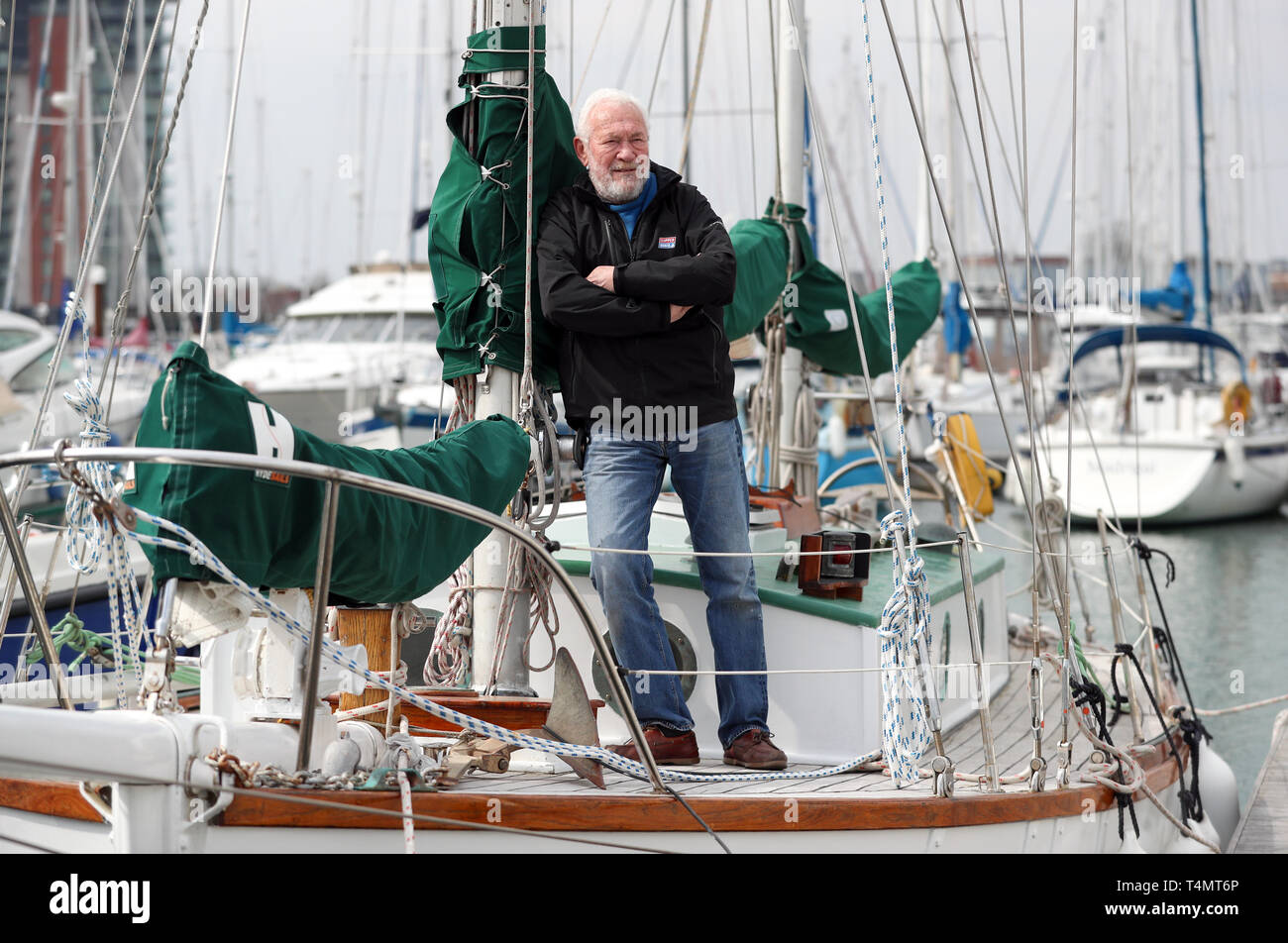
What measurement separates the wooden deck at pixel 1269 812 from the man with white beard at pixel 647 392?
2.96m

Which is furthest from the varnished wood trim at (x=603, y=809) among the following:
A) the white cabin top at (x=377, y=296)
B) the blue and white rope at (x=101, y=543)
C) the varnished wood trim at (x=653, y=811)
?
the white cabin top at (x=377, y=296)

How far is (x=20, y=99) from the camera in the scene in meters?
44.4

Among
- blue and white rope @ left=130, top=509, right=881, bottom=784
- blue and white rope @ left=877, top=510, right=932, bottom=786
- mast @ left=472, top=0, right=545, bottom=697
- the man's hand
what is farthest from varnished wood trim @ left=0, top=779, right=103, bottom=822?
blue and white rope @ left=877, top=510, right=932, bottom=786

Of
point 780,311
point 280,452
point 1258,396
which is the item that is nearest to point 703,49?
point 780,311

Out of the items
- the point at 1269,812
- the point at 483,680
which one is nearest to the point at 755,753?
the point at 483,680

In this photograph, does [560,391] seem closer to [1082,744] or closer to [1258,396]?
[1082,744]

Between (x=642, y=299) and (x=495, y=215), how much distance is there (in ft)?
1.90

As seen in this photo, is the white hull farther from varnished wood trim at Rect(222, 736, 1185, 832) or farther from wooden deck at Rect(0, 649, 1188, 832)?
varnished wood trim at Rect(222, 736, 1185, 832)

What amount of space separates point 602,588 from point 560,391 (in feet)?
2.08

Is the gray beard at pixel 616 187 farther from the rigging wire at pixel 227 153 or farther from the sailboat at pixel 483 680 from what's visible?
the rigging wire at pixel 227 153

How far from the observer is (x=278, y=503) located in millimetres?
3008

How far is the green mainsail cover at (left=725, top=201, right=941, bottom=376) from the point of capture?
4.86 metres

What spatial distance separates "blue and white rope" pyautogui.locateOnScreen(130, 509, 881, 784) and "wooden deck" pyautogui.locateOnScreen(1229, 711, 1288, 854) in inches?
108

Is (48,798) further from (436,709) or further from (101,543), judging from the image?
(436,709)
